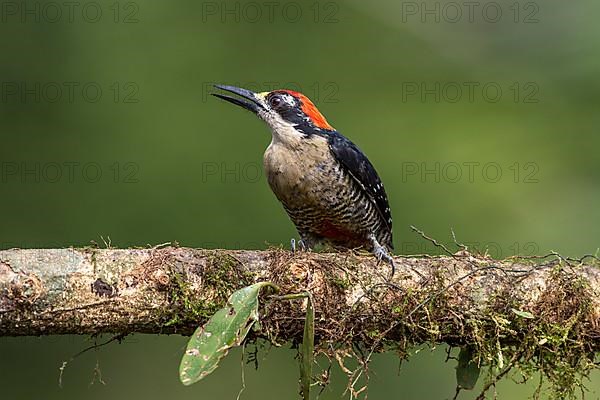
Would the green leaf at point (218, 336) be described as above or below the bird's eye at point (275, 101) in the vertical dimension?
below

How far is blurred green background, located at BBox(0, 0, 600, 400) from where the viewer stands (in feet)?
19.6

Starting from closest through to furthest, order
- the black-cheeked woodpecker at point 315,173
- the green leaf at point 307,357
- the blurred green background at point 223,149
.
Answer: the green leaf at point 307,357
the black-cheeked woodpecker at point 315,173
the blurred green background at point 223,149

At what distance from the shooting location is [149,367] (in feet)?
20.8

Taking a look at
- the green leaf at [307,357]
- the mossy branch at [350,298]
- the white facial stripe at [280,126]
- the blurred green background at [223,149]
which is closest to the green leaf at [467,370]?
the mossy branch at [350,298]

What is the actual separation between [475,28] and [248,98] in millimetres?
3490

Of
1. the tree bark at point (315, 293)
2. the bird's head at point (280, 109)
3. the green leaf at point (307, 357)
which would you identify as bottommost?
the green leaf at point (307, 357)

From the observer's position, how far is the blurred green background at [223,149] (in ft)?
19.6

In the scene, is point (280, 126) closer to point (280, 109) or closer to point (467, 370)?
point (280, 109)

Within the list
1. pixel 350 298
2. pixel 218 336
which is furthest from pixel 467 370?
pixel 218 336

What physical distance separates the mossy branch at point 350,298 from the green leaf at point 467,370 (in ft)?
0.25

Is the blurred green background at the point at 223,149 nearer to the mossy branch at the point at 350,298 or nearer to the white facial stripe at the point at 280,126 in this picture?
the white facial stripe at the point at 280,126

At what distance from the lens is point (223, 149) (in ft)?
20.3

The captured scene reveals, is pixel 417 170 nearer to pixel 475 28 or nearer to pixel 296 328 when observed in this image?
pixel 475 28

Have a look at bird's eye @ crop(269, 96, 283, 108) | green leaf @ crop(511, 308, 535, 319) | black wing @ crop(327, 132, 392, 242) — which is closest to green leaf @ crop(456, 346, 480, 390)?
green leaf @ crop(511, 308, 535, 319)
